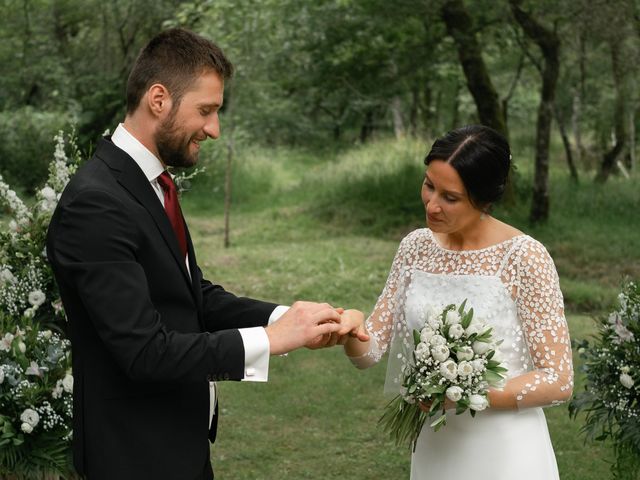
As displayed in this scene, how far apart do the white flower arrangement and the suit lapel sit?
5.52 ft

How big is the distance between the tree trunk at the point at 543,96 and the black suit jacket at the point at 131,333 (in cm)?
1085

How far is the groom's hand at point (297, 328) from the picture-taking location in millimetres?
2662

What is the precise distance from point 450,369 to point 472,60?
11593 millimetres

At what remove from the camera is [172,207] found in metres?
2.82

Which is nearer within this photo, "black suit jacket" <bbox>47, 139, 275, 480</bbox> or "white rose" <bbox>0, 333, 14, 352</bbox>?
"black suit jacket" <bbox>47, 139, 275, 480</bbox>

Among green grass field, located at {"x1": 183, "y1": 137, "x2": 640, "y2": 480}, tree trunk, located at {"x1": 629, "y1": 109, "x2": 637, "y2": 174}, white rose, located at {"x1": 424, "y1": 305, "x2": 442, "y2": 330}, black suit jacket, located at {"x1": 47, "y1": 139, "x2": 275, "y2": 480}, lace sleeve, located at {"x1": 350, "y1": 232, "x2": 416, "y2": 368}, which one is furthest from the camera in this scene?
tree trunk, located at {"x1": 629, "y1": 109, "x2": 637, "y2": 174}

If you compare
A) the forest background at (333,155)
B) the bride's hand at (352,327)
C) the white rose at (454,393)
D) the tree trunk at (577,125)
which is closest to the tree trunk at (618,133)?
the forest background at (333,155)

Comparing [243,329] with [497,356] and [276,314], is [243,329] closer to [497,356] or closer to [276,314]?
[276,314]

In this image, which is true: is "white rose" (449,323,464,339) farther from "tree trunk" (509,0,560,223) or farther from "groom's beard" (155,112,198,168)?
"tree trunk" (509,0,560,223)

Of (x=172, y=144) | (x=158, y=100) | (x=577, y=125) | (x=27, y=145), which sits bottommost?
(x=577, y=125)

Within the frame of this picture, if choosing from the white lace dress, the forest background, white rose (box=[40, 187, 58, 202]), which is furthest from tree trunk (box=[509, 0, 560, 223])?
the white lace dress

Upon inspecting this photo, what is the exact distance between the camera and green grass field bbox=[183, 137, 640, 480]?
6.68m

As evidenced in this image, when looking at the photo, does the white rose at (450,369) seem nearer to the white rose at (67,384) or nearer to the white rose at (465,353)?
the white rose at (465,353)

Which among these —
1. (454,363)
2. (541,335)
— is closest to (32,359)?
(454,363)
